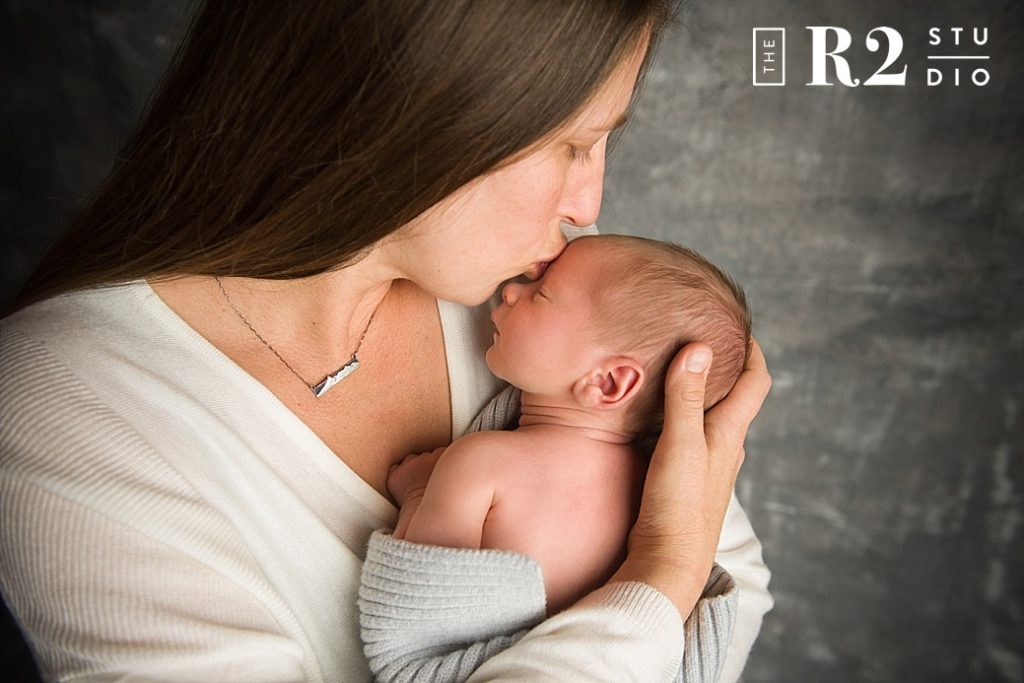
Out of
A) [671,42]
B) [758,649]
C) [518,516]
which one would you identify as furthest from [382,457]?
[758,649]

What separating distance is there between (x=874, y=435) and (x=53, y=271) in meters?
1.75

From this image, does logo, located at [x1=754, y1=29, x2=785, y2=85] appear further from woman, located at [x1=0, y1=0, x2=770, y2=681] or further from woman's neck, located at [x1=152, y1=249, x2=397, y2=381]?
woman's neck, located at [x1=152, y1=249, x2=397, y2=381]

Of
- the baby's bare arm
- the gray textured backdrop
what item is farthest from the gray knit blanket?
the gray textured backdrop

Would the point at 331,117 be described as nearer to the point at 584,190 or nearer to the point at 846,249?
the point at 584,190

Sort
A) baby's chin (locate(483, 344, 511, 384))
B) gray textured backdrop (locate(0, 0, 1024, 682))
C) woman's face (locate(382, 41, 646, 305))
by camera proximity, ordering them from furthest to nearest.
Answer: gray textured backdrop (locate(0, 0, 1024, 682)), baby's chin (locate(483, 344, 511, 384)), woman's face (locate(382, 41, 646, 305))

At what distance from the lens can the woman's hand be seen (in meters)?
1.02

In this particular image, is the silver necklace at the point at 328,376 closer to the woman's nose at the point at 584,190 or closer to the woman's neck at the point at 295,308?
the woman's neck at the point at 295,308

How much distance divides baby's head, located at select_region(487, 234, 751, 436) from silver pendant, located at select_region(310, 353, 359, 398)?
17 centimetres

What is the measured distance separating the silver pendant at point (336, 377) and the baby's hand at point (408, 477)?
0.13m

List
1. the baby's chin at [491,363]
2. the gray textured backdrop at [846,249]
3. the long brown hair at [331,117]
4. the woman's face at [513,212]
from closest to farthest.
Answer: the long brown hair at [331,117]
the woman's face at [513,212]
the baby's chin at [491,363]
the gray textured backdrop at [846,249]

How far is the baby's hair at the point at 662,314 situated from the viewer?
43.9 inches

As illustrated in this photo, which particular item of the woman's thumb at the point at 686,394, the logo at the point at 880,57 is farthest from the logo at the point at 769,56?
the woman's thumb at the point at 686,394

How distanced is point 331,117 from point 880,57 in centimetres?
141

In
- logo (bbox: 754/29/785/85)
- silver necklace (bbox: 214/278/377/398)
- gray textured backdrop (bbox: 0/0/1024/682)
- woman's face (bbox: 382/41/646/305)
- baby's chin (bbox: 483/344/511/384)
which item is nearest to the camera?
woman's face (bbox: 382/41/646/305)
